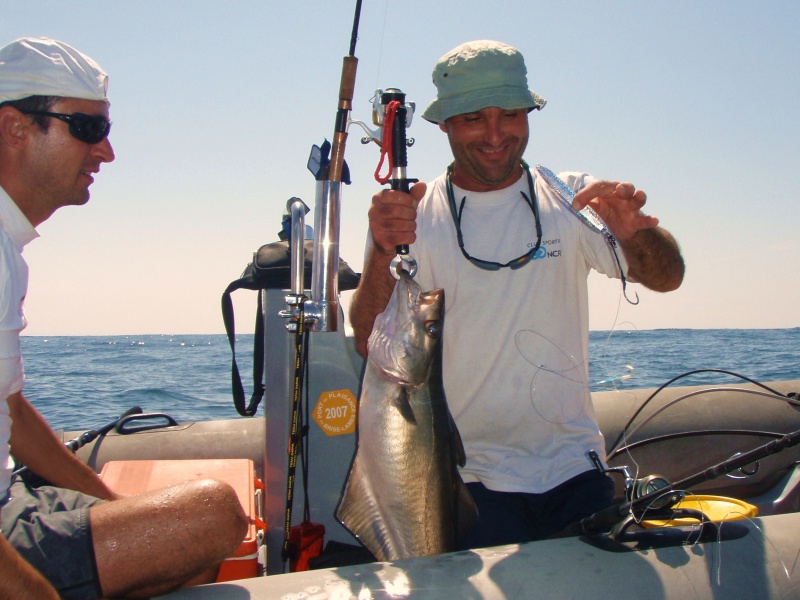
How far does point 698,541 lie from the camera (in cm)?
237

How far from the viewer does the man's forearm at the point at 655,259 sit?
296cm

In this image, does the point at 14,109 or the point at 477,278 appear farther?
the point at 477,278

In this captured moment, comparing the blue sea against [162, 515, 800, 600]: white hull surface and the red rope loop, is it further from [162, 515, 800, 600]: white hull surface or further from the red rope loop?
the red rope loop

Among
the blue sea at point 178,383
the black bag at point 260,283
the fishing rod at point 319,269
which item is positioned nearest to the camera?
the fishing rod at point 319,269

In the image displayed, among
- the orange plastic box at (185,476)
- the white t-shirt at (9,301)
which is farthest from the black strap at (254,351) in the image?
the white t-shirt at (9,301)

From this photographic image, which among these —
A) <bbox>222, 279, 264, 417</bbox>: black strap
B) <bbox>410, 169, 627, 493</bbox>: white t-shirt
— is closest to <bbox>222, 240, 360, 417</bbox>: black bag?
<bbox>222, 279, 264, 417</bbox>: black strap

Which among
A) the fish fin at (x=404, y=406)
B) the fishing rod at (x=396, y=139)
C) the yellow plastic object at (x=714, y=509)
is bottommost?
the yellow plastic object at (x=714, y=509)

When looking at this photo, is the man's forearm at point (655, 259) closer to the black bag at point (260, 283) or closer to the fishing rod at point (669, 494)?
the fishing rod at point (669, 494)

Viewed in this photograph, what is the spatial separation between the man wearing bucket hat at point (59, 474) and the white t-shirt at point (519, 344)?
1071 millimetres

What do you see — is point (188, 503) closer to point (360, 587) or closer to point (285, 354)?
point (360, 587)

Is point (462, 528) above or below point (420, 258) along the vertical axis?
below

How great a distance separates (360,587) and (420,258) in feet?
4.86

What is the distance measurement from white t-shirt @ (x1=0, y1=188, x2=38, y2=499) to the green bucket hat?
1776 millimetres

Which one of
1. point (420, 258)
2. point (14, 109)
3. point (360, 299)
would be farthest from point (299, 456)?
point (14, 109)
